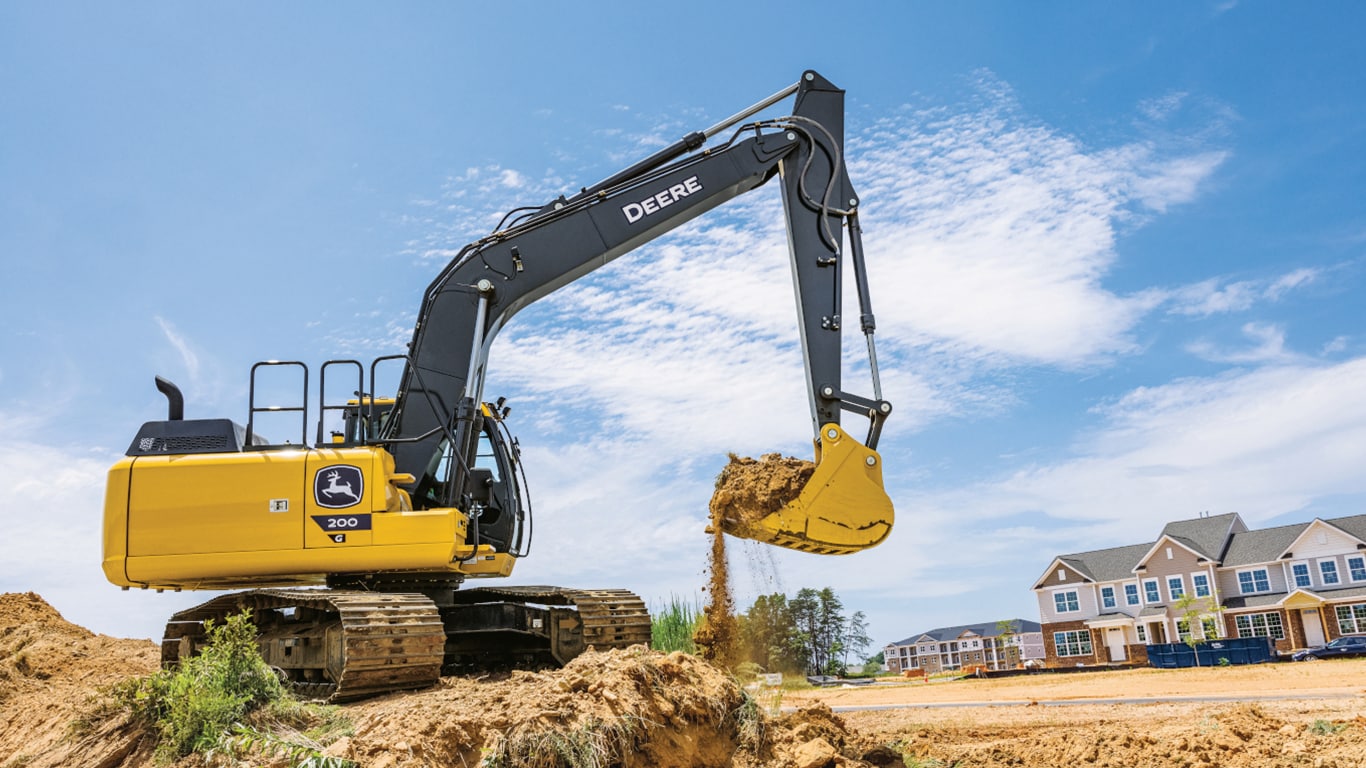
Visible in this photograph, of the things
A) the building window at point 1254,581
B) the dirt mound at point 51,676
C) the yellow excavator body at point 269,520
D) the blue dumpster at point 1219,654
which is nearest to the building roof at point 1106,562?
the building window at point 1254,581

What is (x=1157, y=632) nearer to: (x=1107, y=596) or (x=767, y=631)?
(x=1107, y=596)

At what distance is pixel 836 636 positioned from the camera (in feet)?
108

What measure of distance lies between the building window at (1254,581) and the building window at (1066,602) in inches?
264

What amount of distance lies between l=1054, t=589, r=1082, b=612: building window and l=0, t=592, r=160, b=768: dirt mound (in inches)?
1573

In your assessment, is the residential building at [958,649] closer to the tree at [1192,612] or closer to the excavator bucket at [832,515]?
the tree at [1192,612]

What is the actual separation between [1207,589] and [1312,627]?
4072 millimetres

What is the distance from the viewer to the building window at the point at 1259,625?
4038 centimetres

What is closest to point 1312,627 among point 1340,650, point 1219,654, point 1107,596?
point 1107,596

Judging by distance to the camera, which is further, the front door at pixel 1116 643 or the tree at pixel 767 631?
the front door at pixel 1116 643

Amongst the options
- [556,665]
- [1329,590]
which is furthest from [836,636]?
[556,665]

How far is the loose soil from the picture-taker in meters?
6.08

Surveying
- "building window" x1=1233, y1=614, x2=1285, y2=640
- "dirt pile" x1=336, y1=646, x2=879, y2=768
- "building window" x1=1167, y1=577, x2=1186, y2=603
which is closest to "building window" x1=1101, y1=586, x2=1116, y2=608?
"building window" x1=1167, y1=577, x2=1186, y2=603

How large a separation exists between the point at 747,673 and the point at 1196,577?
4041 cm

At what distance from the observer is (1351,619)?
125 feet
